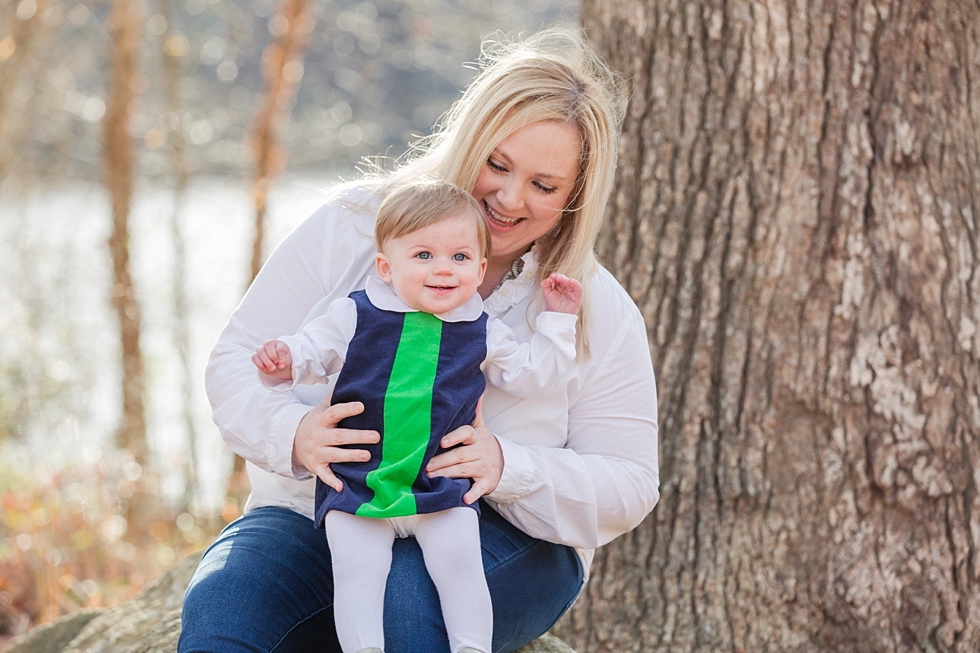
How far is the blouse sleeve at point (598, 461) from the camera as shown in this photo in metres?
2.00

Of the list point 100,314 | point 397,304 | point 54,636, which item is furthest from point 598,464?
point 100,314

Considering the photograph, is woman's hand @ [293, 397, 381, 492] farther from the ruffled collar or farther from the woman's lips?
the woman's lips

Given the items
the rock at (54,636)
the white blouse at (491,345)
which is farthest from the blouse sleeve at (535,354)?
the rock at (54,636)

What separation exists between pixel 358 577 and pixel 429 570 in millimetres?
144

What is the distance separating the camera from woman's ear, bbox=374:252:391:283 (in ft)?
6.27

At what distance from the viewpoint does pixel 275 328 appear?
213cm

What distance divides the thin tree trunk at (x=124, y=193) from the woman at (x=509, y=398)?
4.28 meters

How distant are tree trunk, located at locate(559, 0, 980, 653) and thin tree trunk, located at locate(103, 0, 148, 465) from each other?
4.33 meters

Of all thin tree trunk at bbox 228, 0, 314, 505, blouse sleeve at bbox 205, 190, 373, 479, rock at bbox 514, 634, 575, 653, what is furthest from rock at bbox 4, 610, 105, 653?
thin tree trunk at bbox 228, 0, 314, 505

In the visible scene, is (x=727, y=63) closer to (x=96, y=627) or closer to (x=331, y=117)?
(x=96, y=627)

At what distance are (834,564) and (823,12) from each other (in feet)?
5.10

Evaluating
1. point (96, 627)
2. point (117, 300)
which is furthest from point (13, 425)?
point (96, 627)

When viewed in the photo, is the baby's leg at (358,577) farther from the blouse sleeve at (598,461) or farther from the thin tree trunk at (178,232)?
the thin tree trunk at (178,232)

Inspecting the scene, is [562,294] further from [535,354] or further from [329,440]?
[329,440]
